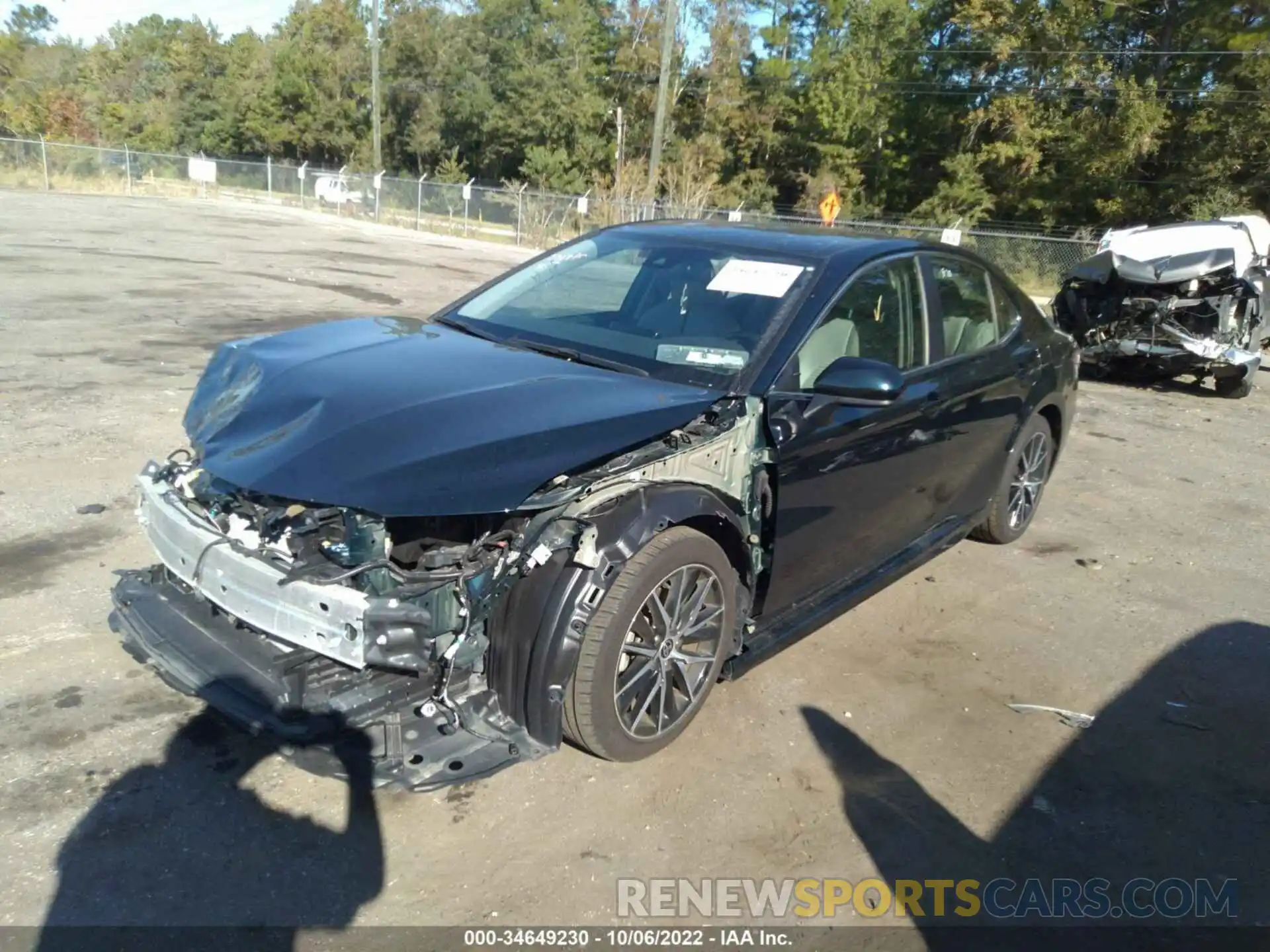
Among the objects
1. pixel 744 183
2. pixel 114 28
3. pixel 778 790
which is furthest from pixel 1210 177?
pixel 114 28

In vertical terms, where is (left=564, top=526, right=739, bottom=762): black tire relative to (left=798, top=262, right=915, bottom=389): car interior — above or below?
below

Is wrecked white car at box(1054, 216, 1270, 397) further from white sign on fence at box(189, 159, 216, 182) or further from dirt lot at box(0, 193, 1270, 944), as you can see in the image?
white sign on fence at box(189, 159, 216, 182)

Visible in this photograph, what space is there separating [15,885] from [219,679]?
0.71 metres

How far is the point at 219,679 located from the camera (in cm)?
297

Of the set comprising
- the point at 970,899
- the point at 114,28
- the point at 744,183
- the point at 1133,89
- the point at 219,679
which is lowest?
the point at 970,899

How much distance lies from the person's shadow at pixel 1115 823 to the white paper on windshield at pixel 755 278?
168cm

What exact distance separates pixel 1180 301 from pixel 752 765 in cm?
952

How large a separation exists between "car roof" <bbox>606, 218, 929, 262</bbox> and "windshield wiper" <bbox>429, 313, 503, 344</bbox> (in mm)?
945

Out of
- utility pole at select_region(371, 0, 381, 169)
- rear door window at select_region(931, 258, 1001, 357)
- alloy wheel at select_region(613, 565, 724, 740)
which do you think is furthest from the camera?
utility pole at select_region(371, 0, 381, 169)

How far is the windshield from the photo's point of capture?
375 centimetres

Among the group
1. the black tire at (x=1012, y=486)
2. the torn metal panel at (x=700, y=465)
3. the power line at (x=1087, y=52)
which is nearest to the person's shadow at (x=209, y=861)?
the torn metal panel at (x=700, y=465)

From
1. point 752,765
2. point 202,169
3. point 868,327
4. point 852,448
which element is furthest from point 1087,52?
point 752,765

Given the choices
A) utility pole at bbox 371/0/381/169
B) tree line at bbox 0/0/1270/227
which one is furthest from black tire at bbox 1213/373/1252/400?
utility pole at bbox 371/0/381/169

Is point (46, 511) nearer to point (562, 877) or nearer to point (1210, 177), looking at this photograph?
point (562, 877)
